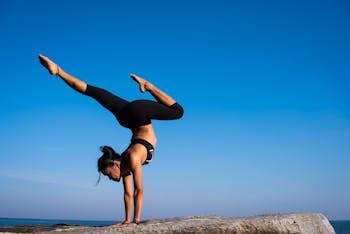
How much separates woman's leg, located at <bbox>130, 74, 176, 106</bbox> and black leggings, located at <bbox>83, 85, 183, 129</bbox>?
0.43 feet

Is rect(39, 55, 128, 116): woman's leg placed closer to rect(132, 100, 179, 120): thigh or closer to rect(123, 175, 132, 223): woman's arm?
rect(132, 100, 179, 120): thigh

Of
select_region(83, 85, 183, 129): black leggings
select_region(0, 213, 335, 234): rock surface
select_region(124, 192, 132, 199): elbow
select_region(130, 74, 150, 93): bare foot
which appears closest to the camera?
select_region(0, 213, 335, 234): rock surface

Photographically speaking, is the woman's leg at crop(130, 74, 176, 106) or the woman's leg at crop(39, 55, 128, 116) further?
the woman's leg at crop(130, 74, 176, 106)

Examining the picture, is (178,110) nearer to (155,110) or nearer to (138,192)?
(155,110)

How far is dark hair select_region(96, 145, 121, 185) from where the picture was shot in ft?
25.0

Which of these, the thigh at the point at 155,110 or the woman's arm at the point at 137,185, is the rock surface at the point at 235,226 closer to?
the woman's arm at the point at 137,185

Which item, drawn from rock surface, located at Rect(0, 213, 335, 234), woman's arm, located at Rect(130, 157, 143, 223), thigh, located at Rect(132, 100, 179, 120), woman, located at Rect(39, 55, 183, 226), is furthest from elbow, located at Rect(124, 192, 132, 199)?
thigh, located at Rect(132, 100, 179, 120)

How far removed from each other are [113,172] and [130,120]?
3.34ft

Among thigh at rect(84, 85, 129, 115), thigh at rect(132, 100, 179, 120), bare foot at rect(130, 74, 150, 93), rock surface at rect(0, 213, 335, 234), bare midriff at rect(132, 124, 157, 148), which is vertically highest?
bare foot at rect(130, 74, 150, 93)

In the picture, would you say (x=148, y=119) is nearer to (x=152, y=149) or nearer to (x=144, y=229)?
(x=152, y=149)

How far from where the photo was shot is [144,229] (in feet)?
21.8

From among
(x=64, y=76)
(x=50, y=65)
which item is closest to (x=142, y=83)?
(x=64, y=76)

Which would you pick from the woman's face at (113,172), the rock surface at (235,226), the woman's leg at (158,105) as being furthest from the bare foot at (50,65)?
the rock surface at (235,226)

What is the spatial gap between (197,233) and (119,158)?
2097 mm
